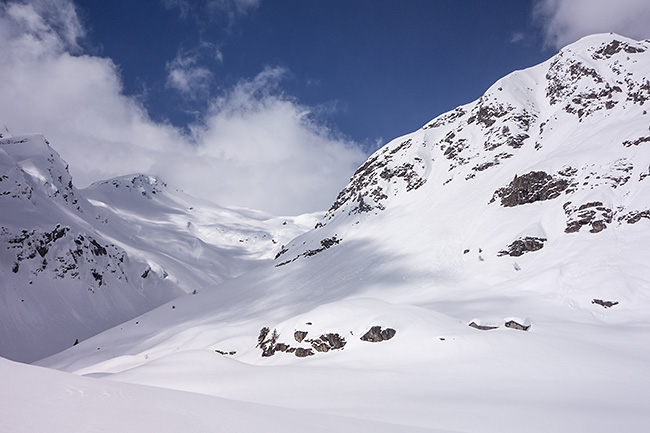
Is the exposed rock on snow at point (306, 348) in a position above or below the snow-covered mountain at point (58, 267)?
below

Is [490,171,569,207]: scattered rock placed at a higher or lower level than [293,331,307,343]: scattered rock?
higher

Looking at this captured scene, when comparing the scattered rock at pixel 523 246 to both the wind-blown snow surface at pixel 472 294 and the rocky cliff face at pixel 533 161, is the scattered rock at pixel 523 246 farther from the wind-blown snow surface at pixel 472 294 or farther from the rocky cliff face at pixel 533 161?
the rocky cliff face at pixel 533 161

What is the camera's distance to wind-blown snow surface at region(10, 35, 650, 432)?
12375 millimetres

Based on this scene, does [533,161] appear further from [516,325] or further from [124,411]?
→ [124,411]

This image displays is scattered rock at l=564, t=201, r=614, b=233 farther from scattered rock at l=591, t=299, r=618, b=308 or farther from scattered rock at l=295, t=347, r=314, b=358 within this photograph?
scattered rock at l=295, t=347, r=314, b=358

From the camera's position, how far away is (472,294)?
34.3 metres

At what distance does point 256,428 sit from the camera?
18.5 ft

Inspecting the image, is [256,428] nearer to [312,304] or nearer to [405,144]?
[312,304]

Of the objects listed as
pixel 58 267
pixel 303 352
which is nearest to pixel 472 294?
pixel 303 352

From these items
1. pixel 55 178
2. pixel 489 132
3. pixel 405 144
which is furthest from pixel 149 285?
pixel 489 132

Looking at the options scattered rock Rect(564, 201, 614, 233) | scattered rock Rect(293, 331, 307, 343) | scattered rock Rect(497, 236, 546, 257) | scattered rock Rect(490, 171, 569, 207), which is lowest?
scattered rock Rect(293, 331, 307, 343)

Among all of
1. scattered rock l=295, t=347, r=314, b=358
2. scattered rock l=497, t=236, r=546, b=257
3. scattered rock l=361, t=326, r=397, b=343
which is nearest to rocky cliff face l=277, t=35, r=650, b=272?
scattered rock l=497, t=236, r=546, b=257

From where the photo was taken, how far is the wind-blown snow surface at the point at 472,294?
12375mm

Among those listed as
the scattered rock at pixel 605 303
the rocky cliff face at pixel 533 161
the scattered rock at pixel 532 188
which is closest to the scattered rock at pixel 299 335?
the scattered rock at pixel 605 303
